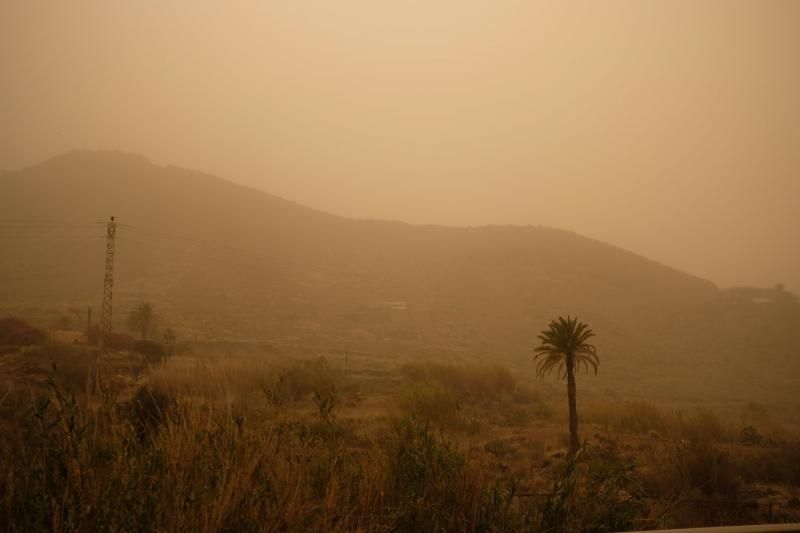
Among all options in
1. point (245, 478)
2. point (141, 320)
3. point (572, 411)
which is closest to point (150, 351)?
point (141, 320)

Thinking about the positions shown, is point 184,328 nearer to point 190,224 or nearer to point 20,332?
point 20,332

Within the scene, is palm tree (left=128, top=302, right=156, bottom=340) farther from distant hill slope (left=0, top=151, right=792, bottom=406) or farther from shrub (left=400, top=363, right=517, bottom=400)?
shrub (left=400, top=363, right=517, bottom=400)

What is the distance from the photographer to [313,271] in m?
89.4

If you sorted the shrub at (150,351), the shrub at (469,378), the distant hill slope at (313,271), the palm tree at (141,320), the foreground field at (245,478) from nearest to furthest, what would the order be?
1. the foreground field at (245,478)
2. the shrub at (150,351)
3. the shrub at (469,378)
4. the palm tree at (141,320)
5. the distant hill slope at (313,271)

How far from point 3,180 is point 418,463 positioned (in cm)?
14893

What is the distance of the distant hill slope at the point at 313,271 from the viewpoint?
6625cm

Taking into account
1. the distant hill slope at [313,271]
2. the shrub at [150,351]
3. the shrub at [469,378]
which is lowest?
the shrub at [469,378]

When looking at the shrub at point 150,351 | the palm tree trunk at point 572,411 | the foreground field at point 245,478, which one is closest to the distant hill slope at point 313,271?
the shrub at point 150,351

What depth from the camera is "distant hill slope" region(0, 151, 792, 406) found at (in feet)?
217

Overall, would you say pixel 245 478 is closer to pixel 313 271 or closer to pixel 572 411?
pixel 572 411

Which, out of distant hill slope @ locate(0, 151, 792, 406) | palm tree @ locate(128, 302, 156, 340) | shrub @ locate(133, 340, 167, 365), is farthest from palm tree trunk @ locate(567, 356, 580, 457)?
palm tree @ locate(128, 302, 156, 340)

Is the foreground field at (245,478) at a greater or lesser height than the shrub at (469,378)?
greater

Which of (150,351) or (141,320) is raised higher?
(141,320)

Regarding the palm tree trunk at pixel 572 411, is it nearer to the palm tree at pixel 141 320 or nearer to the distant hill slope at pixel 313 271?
the distant hill slope at pixel 313 271
